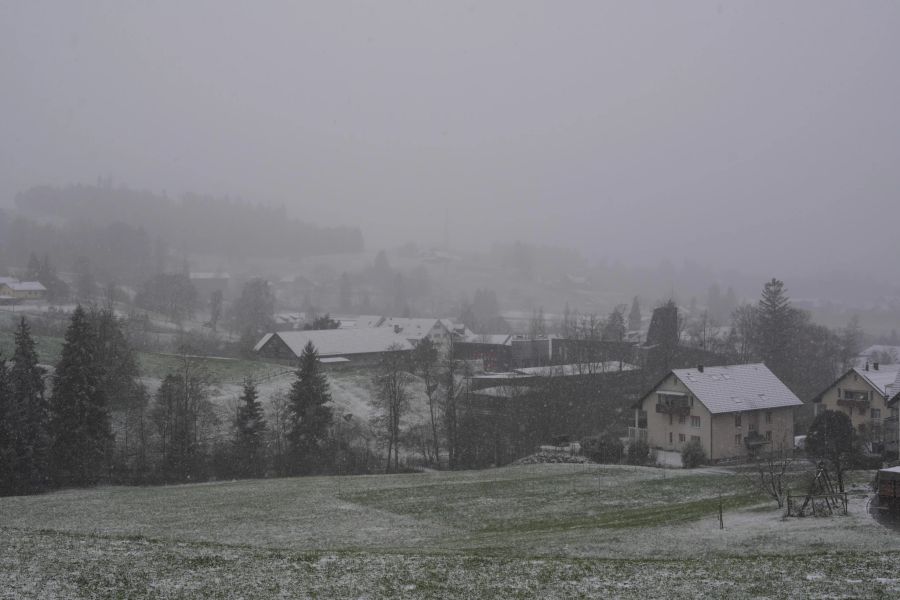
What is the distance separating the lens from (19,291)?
13925 cm

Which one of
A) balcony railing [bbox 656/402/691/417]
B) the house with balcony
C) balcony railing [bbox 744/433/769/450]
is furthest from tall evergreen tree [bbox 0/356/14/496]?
the house with balcony

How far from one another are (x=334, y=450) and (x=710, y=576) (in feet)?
141

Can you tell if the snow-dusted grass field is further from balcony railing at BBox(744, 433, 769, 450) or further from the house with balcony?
the house with balcony

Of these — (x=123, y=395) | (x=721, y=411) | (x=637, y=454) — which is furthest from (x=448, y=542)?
A: (x=123, y=395)

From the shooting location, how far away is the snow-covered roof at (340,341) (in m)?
96.4

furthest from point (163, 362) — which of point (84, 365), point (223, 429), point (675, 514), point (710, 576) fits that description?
point (710, 576)

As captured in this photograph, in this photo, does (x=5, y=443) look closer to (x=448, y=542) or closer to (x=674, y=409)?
(x=448, y=542)

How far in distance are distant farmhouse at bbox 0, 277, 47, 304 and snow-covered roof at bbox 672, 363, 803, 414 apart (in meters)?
126

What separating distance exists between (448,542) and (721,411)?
35.7 meters

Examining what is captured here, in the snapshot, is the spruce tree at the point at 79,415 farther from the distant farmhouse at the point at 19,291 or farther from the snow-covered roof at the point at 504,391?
the distant farmhouse at the point at 19,291

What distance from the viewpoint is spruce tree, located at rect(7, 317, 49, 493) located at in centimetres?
4391

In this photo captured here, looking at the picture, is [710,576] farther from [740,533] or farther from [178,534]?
[178,534]

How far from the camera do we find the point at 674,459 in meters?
55.6

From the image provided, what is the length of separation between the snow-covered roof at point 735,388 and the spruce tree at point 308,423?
28.0 meters
